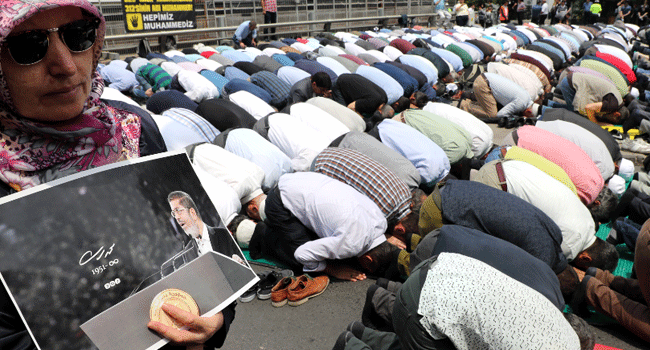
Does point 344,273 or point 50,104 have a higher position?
point 50,104

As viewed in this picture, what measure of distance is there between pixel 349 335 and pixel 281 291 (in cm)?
76

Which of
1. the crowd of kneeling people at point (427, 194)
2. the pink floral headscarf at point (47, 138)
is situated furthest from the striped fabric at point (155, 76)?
the pink floral headscarf at point (47, 138)

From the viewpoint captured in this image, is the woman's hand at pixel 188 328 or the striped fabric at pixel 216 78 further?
the striped fabric at pixel 216 78

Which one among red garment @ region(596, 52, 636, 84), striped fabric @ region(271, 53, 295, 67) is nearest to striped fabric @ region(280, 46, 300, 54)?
striped fabric @ region(271, 53, 295, 67)

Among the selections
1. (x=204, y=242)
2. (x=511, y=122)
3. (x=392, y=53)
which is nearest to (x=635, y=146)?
(x=511, y=122)

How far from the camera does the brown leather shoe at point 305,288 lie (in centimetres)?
303

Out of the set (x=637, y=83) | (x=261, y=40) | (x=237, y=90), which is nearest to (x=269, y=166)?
(x=237, y=90)

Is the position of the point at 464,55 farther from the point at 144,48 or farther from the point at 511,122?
the point at 144,48

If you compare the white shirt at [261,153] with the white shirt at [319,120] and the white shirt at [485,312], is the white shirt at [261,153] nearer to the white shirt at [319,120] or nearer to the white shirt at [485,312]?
the white shirt at [319,120]

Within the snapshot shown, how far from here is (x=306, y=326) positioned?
284cm

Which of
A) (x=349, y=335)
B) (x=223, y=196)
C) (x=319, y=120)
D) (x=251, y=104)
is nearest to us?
(x=349, y=335)

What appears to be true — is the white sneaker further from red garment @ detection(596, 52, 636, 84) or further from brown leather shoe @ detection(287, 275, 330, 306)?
brown leather shoe @ detection(287, 275, 330, 306)

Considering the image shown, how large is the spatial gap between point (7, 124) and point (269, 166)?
3383mm

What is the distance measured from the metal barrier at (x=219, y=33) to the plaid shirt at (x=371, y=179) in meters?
8.05
